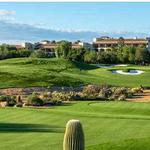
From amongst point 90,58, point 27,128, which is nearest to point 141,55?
point 90,58

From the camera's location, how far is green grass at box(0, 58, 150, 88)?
184 ft

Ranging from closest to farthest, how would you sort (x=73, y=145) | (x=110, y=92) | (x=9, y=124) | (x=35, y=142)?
(x=73, y=145) → (x=35, y=142) → (x=9, y=124) → (x=110, y=92)

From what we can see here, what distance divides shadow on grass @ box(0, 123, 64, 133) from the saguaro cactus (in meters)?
11.3

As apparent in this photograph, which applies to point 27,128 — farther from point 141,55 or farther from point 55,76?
point 141,55

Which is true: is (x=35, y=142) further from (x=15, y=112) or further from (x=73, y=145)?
(x=15, y=112)

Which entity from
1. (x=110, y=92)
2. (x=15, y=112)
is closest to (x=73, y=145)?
(x=15, y=112)

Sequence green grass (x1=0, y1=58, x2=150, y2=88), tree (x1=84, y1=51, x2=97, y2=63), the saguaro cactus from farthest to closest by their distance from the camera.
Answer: tree (x1=84, y1=51, x2=97, y2=63) → green grass (x1=0, y1=58, x2=150, y2=88) → the saguaro cactus

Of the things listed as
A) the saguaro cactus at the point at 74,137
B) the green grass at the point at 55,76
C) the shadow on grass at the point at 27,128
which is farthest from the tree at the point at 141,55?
the saguaro cactus at the point at 74,137

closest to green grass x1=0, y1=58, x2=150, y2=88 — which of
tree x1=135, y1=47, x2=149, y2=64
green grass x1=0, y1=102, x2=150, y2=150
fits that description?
green grass x1=0, y1=102, x2=150, y2=150

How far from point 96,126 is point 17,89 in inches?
1162

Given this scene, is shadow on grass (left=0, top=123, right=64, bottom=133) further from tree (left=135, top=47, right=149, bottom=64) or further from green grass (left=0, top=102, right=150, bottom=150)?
tree (left=135, top=47, right=149, bottom=64)

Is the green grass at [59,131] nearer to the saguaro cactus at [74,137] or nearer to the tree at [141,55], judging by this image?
the saguaro cactus at [74,137]

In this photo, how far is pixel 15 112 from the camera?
28.0 m

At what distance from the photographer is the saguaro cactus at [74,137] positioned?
8.21m
